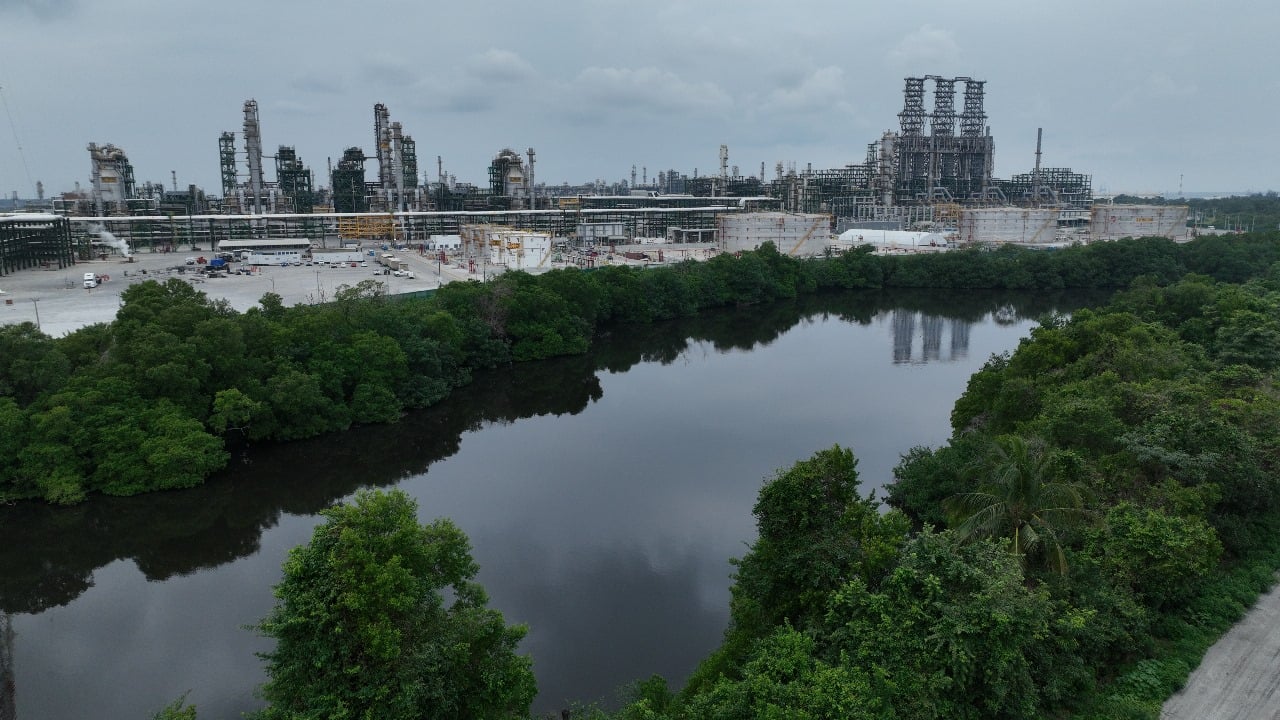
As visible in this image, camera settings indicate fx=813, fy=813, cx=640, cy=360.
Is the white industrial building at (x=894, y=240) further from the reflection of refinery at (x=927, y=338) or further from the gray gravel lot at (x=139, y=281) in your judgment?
the gray gravel lot at (x=139, y=281)

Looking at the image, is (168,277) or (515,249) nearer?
(168,277)

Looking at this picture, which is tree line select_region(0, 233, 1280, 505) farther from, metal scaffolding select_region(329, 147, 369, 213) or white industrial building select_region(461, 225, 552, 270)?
metal scaffolding select_region(329, 147, 369, 213)

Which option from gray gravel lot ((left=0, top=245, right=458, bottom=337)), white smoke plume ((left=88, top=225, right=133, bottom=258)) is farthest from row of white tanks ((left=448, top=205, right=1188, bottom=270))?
white smoke plume ((left=88, top=225, right=133, bottom=258))

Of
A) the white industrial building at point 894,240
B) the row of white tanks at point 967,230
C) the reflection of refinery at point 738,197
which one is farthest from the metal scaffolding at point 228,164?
the white industrial building at point 894,240

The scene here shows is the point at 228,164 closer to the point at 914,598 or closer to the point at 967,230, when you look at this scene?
the point at 967,230

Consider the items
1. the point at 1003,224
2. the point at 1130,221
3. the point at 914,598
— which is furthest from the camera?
the point at 1130,221

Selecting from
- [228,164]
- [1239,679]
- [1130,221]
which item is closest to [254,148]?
[228,164]
